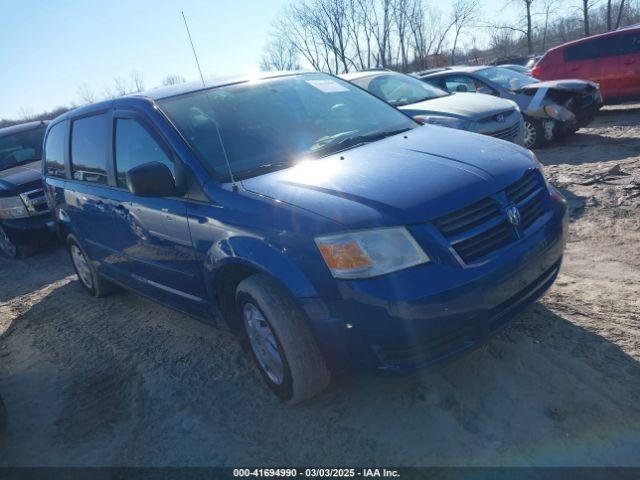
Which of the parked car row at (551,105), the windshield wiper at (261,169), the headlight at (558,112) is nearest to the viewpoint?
the windshield wiper at (261,169)

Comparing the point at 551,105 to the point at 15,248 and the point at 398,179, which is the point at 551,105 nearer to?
the point at 398,179

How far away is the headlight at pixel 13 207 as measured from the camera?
7113 mm

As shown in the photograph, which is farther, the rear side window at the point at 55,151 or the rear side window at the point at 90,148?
the rear side window at the point at 55,151

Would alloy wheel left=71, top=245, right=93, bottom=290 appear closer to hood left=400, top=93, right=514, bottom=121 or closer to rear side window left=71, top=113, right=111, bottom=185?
rear side window left=71, top=113, right=111, bottom=185

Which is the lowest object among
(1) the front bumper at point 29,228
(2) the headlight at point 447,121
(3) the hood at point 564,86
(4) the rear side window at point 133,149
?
(1) the front bumper at point 29,228

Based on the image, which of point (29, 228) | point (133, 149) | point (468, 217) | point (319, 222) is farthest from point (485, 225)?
point (29, 228)

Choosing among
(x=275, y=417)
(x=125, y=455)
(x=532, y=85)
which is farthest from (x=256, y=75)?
(x=532, y=85)

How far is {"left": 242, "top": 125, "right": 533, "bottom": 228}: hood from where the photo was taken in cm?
232

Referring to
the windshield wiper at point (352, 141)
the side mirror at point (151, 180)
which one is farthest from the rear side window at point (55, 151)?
the windshield wiper at point (352, 141)

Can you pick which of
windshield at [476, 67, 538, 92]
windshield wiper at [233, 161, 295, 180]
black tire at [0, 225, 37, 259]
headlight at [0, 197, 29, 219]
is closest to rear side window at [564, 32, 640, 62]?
windshield at [476, 67, 538, 92]

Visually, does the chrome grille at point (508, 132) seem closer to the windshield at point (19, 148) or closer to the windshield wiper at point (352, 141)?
the windshield wiper at point (352, 141)

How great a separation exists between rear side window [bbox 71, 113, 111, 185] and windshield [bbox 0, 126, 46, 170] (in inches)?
185

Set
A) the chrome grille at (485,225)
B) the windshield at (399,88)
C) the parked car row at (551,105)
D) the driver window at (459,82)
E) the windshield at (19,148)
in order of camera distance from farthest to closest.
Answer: the driver window at (459,82)
the windshield at (19,148)
the parked car row at (551,105)
the windshield at (399,88)
the chrome grille at (485,225)

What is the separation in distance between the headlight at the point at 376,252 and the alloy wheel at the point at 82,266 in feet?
12.1
